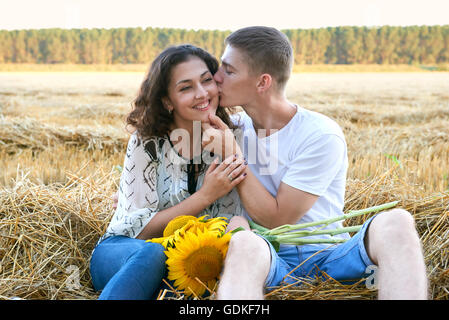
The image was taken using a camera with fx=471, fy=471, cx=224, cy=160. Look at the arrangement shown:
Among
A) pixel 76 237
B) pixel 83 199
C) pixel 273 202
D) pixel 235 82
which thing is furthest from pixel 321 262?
pixel 83 199

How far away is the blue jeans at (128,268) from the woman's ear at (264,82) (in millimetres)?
981

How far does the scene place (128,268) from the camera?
1863 millimetres

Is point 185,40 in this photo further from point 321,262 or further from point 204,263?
point 204,263

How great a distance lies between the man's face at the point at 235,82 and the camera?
2.42 metres

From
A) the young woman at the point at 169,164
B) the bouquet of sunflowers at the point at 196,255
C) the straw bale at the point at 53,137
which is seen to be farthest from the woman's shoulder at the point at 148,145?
the straw bale at the point at 53,137

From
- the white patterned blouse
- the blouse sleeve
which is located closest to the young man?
the white patterned blouse

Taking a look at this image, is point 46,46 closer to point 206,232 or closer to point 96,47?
point 96,47

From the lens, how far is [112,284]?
70.8 inches

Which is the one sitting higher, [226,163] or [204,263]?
[226,163]

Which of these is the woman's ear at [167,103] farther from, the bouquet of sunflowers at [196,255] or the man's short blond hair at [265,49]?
the bouquet of sunflowers at [196,255]

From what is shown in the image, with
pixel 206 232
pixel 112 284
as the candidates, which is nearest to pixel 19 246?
pixel 112 284

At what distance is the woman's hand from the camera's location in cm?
223

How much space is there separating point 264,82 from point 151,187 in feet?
2.59

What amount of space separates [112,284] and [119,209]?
25.6 inches
